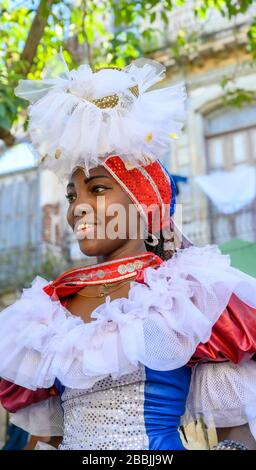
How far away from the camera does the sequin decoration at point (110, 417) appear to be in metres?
1.50

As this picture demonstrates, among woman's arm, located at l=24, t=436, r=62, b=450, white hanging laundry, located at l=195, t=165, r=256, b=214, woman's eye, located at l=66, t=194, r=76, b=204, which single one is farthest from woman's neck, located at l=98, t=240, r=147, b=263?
white hanging laundry, located at l=195, t=165, r=256, b=214

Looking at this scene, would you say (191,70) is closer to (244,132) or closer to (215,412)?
(244,132)

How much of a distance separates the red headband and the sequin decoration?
0.53m

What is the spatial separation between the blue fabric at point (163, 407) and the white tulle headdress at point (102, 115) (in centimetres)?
67

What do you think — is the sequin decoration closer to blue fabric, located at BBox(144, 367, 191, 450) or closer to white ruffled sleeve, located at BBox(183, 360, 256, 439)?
blue fabric, located at BBox(144, 367, 191, 450)

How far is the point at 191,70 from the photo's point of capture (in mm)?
9117

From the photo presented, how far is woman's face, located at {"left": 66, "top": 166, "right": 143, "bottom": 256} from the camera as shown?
5.68 ft

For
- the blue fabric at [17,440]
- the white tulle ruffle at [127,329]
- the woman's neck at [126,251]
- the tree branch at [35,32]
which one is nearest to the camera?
the white tulle ruffle at [127,329]

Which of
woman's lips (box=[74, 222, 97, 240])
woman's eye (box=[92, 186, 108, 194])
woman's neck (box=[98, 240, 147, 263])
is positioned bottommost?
woman's neck (box=[98, 240, 147, 263])

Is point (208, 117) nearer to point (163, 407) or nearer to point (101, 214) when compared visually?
point (101, 214)

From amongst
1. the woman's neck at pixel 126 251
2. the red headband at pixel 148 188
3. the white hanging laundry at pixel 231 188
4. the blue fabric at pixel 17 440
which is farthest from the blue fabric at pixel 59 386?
the white hanging laundry at pixel 231 188

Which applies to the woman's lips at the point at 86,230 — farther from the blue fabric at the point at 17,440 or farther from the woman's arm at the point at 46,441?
the blue fabric at the point at 17,440

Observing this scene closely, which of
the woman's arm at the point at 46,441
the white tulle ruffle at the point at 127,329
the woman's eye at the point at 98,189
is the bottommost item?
the woman's arm at the point at 46,441

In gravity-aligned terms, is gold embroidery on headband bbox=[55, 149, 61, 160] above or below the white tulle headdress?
below
